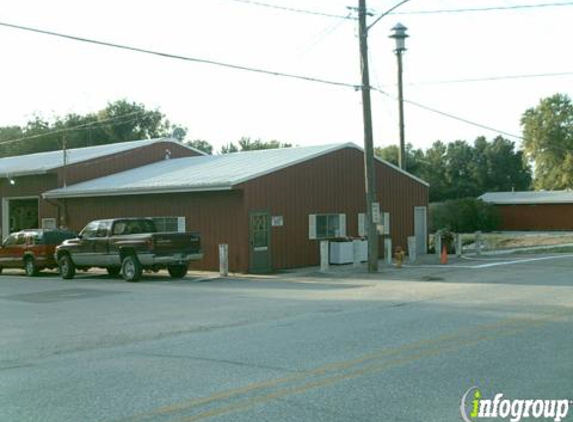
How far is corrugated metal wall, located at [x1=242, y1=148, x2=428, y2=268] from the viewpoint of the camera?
1054 inches

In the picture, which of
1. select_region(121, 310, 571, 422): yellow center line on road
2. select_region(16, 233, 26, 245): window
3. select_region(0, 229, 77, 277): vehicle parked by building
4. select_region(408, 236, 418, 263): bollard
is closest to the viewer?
select_region(121, 310, 571, 422): yellow center line on road

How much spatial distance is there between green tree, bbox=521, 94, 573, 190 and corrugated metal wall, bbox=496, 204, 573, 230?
14605 mm

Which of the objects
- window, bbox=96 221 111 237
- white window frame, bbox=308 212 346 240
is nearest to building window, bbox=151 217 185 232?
window, bbox=96 221 111 237

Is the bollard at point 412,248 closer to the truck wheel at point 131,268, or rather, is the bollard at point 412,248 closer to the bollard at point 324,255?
the bollard at point 324,255

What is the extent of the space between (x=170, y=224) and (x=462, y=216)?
111 ft

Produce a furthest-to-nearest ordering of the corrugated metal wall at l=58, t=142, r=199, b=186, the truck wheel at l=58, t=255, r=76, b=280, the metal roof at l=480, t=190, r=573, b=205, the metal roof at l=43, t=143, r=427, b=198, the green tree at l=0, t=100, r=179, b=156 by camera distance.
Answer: the green tree at l=0, t=100, r=179, b=156 < the metal roof at l=480, t=190, r=573, b=205 < the corrugated metal wall at l=58, t=142, r=199, b=186 < the metal roof at l=43, t=143, r=427, b=198 < the truck wheel at l=58, t=255, r=76, b=280

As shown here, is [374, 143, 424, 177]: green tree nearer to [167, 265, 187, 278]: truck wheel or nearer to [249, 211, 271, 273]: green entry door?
[249, 211, 271, 273]: green entry door

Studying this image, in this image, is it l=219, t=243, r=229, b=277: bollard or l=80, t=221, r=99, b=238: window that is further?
l=219, t=243, r=229, b=277: bollard

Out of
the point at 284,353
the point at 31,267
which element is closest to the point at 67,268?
the point at 31,267

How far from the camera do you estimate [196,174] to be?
29.3 metres

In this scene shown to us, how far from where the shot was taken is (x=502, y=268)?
24.9m

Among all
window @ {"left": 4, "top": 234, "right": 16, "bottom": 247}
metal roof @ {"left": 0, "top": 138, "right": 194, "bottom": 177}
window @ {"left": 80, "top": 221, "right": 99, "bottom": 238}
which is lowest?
window @ {"left": 4, "top": 234, "right": 16, "bottom": 247}

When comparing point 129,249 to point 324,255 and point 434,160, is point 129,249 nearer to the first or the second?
point 324,255

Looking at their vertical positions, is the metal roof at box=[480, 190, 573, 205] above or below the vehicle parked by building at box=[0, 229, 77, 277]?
above
